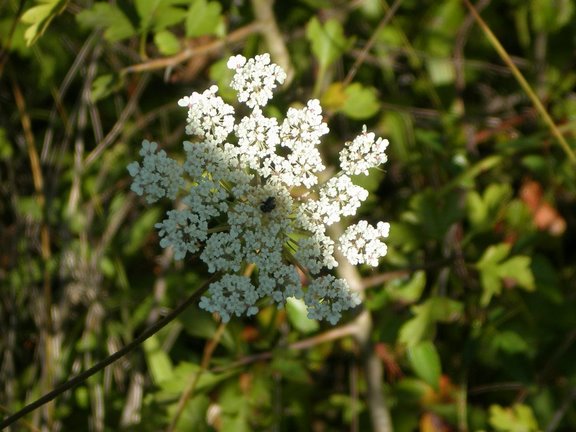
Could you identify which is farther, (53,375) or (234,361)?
(53,375)

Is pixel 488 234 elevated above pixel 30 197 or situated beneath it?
situated beneath

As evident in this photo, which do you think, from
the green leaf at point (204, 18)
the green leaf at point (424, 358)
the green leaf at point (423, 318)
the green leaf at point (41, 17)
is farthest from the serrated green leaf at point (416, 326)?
the green leaf at point (41, 17)

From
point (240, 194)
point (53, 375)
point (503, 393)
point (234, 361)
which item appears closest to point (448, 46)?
point (503, 393)

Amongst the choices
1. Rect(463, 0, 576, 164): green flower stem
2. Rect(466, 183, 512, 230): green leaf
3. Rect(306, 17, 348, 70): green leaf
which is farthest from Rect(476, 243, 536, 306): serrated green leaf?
Rect(306, 17, 348, 70): green leaf

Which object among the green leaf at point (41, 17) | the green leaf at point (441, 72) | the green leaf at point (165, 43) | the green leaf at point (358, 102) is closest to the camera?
the green leaf at point (41, 17)

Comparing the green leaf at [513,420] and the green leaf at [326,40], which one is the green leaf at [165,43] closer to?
the green leaf at [326,40]

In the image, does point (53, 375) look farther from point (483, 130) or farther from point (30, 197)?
point (483, 130)

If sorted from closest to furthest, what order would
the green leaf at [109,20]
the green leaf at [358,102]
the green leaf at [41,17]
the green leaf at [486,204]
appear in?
the green leaf at [41,17]
the green leaf at [109,20]
the green leaf at [358,102]
the green leaf at [486,204]
